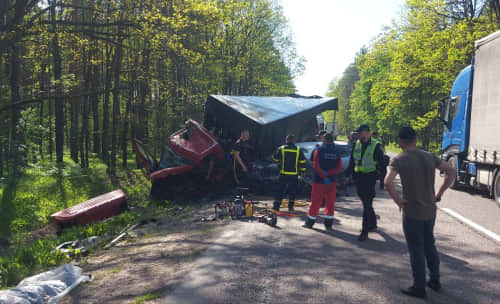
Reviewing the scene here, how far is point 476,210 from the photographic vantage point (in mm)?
9180

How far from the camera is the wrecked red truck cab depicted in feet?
35.5

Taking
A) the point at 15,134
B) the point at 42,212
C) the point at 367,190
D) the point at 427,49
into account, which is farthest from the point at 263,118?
the point at 427,49

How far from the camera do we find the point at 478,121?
1066cm

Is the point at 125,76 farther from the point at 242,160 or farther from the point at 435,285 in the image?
the point at 435,285

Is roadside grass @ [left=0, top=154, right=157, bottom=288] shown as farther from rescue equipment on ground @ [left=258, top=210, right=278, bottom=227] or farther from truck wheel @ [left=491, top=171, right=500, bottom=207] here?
truck wheel @ [left=491, top=171, right=500, bottom=207]

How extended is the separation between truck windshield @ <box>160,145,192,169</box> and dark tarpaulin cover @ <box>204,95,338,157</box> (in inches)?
80.7

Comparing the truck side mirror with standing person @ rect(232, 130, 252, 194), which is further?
the truck side mirror

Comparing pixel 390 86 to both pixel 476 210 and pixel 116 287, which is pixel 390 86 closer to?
pixel 476 210

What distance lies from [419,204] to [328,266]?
1.45 meters

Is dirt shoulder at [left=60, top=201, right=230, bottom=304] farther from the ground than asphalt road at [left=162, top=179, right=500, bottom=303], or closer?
closer

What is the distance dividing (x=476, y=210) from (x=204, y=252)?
22.4ft

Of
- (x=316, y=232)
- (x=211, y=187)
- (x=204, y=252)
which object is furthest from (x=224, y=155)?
(x=204, y=252)

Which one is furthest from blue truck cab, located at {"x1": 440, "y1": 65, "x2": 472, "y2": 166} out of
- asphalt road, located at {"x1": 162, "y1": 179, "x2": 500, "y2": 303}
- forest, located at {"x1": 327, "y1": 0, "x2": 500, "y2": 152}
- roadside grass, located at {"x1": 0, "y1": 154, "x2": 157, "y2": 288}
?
forest, located at {"x1": 327, "y1": 0, "x2": 500, "y2": 152}

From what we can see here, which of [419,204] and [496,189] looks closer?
[419,204]
